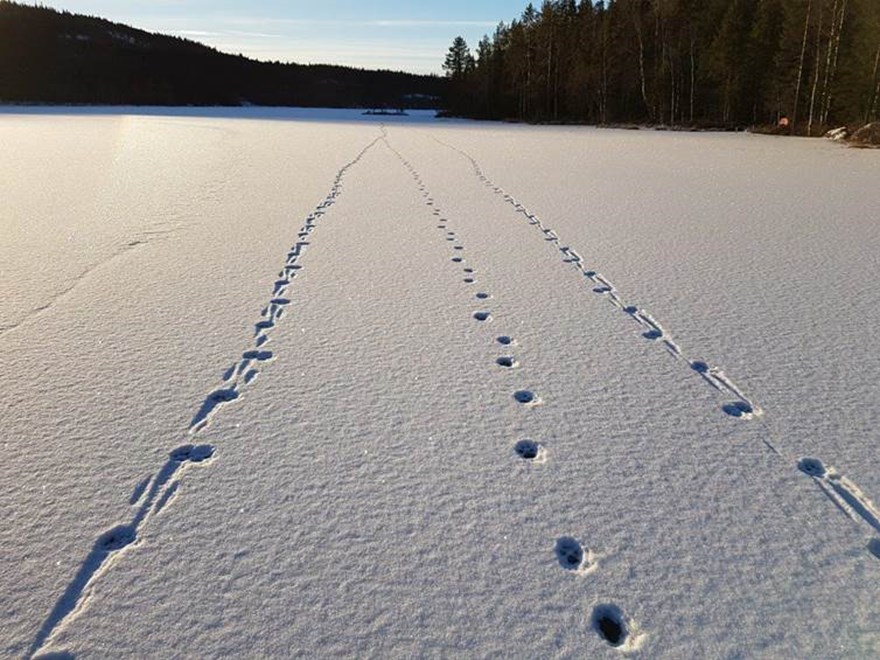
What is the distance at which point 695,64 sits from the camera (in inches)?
1291

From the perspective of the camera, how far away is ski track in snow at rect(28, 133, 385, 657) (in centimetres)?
157

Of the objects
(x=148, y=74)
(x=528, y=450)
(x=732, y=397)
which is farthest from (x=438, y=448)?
(x=148, y=74)

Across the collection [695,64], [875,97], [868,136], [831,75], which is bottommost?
[868,136]

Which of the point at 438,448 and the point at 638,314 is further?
the point at 638,314

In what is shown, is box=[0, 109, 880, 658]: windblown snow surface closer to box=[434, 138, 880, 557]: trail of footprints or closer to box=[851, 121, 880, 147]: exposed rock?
box=[434, 138, 880, 557]: trail of footprints

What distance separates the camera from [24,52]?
86.5m

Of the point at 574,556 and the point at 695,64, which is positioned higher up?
the point at 695,64

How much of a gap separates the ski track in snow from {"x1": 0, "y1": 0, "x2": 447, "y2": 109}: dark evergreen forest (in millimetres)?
82141

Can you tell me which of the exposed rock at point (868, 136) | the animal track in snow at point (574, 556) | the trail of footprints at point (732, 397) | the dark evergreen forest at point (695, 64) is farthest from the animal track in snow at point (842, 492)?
the dark evergreen forest at point (695, 64)

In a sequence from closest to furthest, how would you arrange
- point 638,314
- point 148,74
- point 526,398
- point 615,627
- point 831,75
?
point 615,627
point 526,398
point 638,314
point 831,75
point 148,74

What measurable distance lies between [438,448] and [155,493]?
1010 millimetres

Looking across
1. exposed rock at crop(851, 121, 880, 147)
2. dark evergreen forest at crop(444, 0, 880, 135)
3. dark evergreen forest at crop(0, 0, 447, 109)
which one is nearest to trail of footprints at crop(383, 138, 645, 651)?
exposed rock at crop(851, 121, 880, 147)

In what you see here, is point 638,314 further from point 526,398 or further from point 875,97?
point 875,97

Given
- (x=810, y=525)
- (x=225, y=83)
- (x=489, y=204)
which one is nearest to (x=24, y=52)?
(x=225, y=83)
